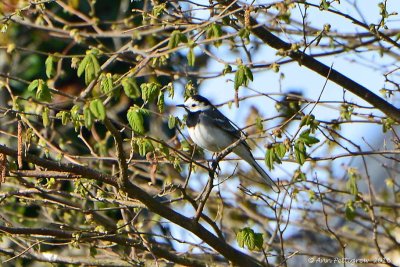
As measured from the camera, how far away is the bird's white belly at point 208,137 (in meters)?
6.71

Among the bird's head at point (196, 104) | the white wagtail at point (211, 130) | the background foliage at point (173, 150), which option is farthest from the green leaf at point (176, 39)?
the bird's head at point (196, 104)

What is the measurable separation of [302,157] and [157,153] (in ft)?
4.42

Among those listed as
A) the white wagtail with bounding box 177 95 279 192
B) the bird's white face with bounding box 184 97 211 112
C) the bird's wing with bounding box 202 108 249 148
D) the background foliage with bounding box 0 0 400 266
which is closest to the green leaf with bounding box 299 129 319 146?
the background foliage with bounding box 0 0 400 266

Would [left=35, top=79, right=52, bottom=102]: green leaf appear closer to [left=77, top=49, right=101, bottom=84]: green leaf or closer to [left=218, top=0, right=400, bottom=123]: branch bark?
[left=77, top=49, right=101, bottom=84]: green leaf

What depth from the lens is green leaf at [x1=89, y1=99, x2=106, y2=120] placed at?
11.5ft

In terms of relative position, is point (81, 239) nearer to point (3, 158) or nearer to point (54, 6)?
point (3, 158)

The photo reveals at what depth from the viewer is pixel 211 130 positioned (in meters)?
6.83

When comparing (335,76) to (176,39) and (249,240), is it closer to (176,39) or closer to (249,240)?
(249,240)

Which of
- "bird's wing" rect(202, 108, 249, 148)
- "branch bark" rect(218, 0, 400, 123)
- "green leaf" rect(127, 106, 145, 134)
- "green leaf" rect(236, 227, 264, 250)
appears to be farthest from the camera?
"bird's wing" rect(202, 108, 249, 148)

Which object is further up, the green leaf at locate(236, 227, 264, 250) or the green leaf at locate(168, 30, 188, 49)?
the green leaf at locate(168, 30, 188, 49)

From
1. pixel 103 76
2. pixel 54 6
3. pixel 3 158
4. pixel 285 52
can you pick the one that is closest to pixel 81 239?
pixel 3 158

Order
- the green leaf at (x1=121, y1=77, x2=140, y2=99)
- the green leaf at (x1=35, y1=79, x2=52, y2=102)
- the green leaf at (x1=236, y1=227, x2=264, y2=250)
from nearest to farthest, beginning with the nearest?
the green leaf at (x1=121, y1=77, x2=140, y2=99) < the green leaf at (x1=35, y1=79, x2=52, y2=102) < the green leaf at (x1=236, y1=227, x2=264, y2=250)

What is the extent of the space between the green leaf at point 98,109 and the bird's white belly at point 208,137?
3.11 metres

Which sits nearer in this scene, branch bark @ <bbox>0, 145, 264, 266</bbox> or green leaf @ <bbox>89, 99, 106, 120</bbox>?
green leaf @ <bbox>89, 99, 106, 120</bbox>
